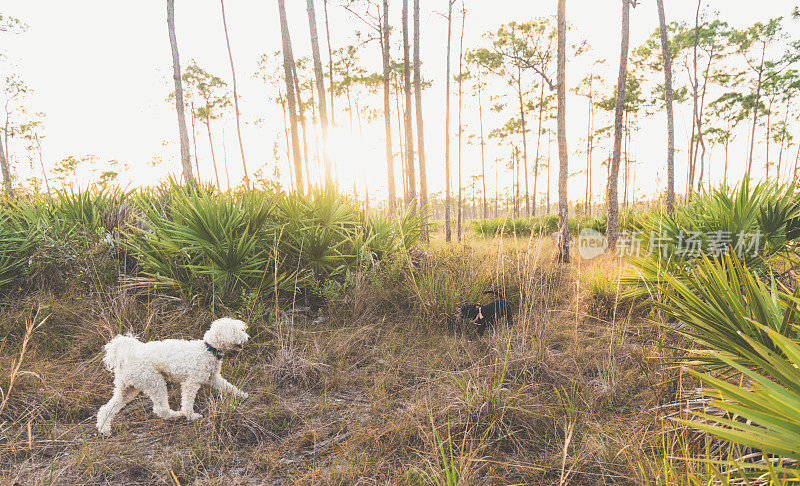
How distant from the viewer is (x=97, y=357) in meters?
2.78

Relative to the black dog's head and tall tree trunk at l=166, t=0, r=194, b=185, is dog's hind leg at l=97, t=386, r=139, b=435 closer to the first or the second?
Answer: the black dog's head

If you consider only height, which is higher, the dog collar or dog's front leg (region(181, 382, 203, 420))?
the dog collar

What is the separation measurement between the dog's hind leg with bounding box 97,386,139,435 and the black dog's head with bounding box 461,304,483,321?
2.96 metres

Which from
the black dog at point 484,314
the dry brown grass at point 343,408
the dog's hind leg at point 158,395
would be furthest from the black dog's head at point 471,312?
the dog's hind leg at point 158,395

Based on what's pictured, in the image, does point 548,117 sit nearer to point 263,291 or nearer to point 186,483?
point 263,291

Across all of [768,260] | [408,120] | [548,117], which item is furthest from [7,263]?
[548,117]

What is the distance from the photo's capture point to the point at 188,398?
7.26 ft

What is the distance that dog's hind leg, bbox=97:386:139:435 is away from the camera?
2.08m

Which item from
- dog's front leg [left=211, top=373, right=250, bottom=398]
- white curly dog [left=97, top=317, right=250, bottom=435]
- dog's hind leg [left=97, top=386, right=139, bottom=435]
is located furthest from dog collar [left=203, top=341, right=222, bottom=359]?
dog's hind leg [left=97, top=386, right=139, bottom=435]

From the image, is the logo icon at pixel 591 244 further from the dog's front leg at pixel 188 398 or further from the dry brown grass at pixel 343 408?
the dog's front leg at pixel 188 398

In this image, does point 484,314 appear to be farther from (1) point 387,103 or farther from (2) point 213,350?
(1) point 387,103

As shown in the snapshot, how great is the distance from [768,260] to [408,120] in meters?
10.2

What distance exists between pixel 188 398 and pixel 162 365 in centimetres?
29

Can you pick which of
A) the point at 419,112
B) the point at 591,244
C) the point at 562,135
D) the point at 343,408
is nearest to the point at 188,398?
the point at 343,408
